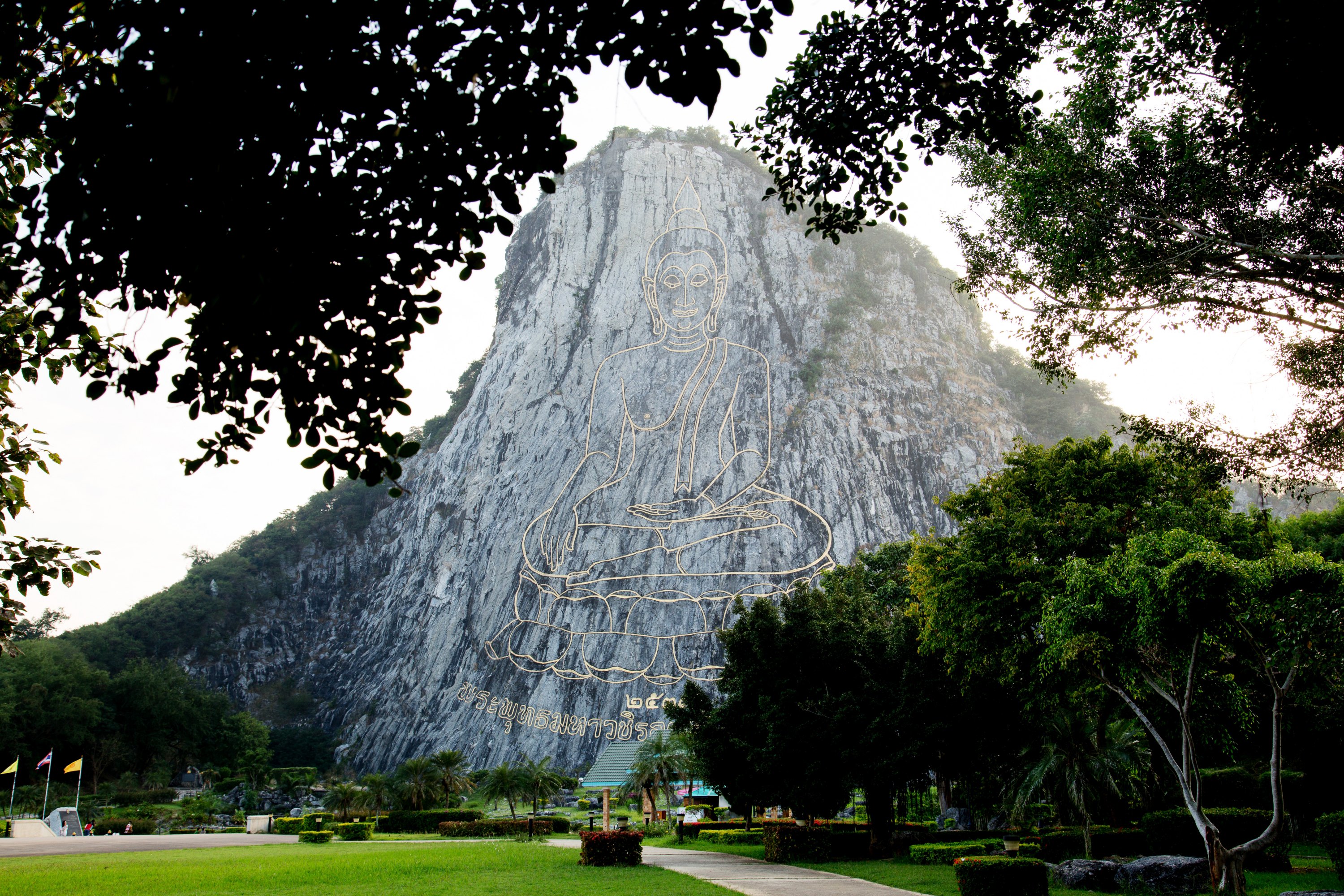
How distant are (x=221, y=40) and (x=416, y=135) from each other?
0.74 metres

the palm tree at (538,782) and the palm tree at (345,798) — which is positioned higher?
the palm tree at (538,782)

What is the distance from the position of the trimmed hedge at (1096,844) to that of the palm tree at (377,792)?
21.9 metres

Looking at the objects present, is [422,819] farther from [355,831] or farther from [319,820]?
[355,831]

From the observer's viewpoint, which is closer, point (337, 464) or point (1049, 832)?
point (337, 464)

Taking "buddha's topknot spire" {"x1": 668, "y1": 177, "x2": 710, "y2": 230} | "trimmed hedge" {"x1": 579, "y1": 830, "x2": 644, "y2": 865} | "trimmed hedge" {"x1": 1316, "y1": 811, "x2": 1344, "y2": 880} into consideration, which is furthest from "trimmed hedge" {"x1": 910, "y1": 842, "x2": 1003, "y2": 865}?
"buddha's topknot spire" {"x1": 668, "y1": 177, "x2": 710, "y2": 230}

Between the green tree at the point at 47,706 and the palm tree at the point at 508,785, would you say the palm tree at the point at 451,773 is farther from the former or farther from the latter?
the green tree at the point at 47,706

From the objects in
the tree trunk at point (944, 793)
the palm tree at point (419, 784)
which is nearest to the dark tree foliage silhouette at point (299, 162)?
the tree trunk at point (944, 793)

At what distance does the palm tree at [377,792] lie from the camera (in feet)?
93.6

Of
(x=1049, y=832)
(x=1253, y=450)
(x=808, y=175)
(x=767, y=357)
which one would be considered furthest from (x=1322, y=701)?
(x=767, y=357)

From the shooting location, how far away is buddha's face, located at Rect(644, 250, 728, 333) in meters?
42.1

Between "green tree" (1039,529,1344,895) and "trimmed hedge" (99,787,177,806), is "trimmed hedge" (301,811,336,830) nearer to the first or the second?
"trimmed hedge" (99,787,177,806)

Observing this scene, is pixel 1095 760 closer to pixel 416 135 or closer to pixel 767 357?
pixel 416 135

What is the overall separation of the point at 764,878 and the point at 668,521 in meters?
26.9

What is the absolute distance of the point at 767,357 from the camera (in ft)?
168
